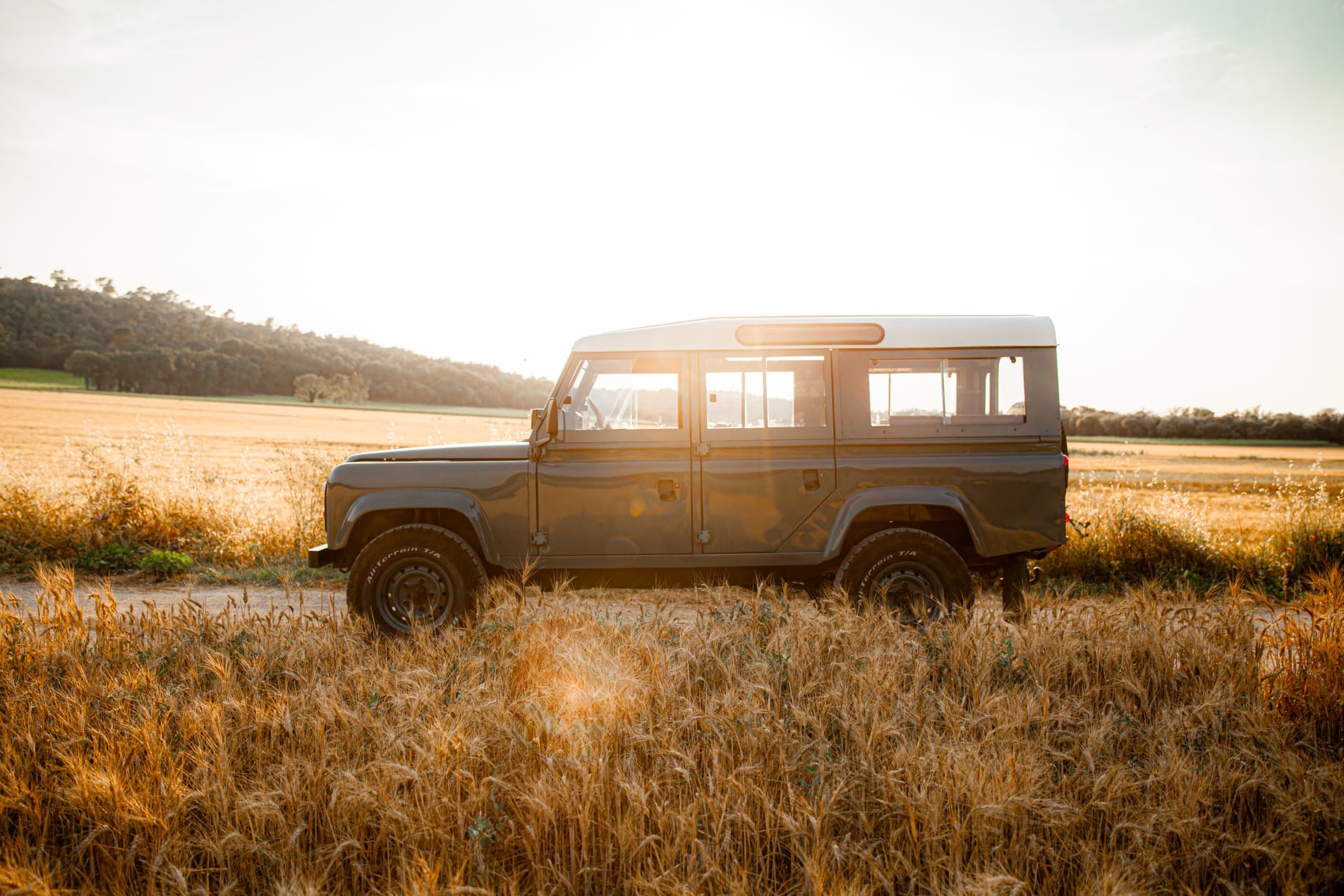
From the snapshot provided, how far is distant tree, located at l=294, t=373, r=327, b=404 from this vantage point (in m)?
71.2

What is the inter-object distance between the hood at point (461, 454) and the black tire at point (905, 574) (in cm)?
269

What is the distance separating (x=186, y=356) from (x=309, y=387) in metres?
10.6

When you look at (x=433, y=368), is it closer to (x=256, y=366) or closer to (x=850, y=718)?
(x=256, y=366)

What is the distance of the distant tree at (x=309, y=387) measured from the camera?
234ft

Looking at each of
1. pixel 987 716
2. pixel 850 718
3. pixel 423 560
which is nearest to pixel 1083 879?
pixel 987 716

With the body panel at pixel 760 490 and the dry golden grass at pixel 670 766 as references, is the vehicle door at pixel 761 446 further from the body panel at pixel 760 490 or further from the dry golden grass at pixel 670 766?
the dry golden grass at pixel 670 766

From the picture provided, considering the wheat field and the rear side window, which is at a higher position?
the rear side window

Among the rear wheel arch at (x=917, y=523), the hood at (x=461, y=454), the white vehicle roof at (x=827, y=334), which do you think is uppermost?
the white vehicle roof at (x=827, y=334)

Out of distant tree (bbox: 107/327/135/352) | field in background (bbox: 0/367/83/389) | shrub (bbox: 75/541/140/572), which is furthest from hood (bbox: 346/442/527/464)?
distant tree (bbox: 107/327/135/352)

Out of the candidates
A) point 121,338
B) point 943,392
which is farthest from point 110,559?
point 121,338

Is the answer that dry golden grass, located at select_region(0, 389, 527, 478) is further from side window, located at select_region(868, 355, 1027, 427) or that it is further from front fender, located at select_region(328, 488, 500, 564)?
side window, located at select_region(868, 355, 1027, 427)

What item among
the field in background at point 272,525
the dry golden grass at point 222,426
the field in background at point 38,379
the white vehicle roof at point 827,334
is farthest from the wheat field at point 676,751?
the field in background at point 38,379

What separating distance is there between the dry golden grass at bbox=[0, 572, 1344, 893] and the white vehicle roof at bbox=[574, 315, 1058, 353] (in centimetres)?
215

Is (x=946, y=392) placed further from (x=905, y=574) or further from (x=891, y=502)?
(x=905, y=574)
